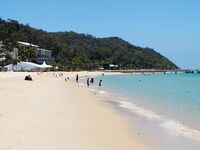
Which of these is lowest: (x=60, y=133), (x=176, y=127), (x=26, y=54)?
(x=176, y=127)

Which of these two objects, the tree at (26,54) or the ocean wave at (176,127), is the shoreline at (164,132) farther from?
the tree at (26,54)

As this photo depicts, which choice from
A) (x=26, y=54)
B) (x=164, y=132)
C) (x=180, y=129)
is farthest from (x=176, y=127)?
(x=26, y=54)

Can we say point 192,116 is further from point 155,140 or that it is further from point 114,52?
point 114,52

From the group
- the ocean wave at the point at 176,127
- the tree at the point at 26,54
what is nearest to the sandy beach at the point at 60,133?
the ocean wave at the point at 176,127

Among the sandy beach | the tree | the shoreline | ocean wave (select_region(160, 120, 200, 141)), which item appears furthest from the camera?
the tree

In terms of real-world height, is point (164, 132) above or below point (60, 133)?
below

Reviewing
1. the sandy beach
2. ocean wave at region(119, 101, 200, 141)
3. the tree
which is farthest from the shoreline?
the tree

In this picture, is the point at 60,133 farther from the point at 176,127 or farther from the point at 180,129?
the point at 176,127

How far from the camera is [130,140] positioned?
12.8 metres

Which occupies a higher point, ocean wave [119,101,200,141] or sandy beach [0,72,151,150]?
sandy beach [0,72,151,150]

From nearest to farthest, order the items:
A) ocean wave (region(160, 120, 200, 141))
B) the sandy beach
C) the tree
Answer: the sandy beach → ocean wave (region(160, 120, 200, 141)) → the tree

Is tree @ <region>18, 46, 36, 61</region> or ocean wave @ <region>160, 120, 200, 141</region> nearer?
ocean wave @ <region>160, 120, 200, 141</region>

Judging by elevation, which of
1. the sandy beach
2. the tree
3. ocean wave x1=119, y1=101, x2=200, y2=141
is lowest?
ocean wave x1=119, y1=101, x2=200, y2=141

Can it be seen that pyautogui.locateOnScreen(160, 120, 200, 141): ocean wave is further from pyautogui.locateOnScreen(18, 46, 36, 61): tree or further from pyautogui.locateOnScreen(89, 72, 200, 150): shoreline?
pyautogui.locateOnScreen(18, 46, 36, 61): tree
